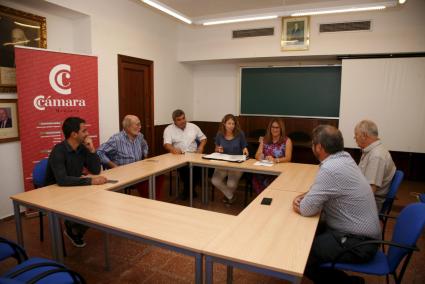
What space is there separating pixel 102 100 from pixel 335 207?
3.57 m

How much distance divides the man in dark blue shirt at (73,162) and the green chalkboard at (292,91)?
3.83m

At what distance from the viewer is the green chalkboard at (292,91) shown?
5207mm

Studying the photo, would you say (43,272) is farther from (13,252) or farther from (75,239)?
(75,239)

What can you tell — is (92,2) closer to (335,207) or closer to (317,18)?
(317,18)

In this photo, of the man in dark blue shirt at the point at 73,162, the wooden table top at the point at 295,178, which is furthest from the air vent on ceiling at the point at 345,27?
the man in dark blue shirt at the point at 73,162

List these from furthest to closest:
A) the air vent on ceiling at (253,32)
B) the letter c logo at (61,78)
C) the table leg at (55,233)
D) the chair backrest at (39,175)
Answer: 1. the air vent on ceiling at (253,32)
2. the letter c logo at (61,78)
3. the chair backrest at (39,175)
4. the table leg at (55,233)

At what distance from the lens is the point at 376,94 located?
4664mm

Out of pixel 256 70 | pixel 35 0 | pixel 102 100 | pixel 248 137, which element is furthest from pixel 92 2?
pixel 248 137

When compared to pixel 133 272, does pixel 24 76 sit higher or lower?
higher

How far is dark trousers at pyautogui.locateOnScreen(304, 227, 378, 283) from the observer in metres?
1.65

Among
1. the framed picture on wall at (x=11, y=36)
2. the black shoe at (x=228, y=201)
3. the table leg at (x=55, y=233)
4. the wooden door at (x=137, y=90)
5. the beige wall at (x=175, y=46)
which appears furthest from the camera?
the wooden door at (x=137, y=90)

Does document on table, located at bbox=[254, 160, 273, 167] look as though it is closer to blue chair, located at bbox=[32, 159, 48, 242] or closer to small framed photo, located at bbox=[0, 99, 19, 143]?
blue chair, located at bbox=[32, 159, 48, 242]

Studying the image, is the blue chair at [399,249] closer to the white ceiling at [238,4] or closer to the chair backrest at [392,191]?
the chair backrest at [392,191]

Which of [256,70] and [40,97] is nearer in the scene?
[40,97]
